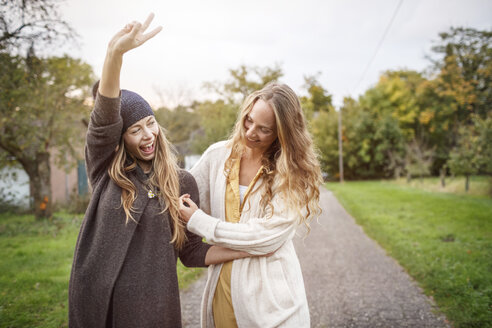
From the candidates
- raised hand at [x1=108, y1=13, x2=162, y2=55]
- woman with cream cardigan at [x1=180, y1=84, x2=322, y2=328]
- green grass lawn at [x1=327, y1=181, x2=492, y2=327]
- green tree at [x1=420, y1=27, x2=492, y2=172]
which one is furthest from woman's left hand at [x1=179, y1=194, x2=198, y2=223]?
green tree at [x1=420, y1=27, x2=492, y2=172]

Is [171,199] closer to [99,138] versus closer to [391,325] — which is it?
[99,138]

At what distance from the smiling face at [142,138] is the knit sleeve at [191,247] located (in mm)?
274

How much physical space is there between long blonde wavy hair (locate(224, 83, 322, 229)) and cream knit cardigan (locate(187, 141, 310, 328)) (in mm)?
82

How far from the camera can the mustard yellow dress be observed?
2.02m

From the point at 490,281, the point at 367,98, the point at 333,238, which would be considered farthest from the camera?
the point at 367,98

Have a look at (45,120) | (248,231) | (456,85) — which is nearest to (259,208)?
(248,231)

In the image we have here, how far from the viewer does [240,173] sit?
2223 millimetres

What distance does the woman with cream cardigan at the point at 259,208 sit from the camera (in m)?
1.89

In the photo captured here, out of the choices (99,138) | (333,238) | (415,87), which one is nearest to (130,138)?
(99,138)

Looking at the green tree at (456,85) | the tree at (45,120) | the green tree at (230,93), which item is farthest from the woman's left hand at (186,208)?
the green tree at (456,85)

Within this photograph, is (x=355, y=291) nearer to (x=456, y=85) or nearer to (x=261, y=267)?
(x=261, y=267)

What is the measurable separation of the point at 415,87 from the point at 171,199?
38321mm

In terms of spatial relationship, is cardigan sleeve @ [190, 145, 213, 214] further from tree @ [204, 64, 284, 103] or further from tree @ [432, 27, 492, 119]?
tree @ [432, 27, 492, 119]

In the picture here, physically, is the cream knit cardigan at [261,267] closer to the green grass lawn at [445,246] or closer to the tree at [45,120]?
the green grass lawn at [445,246]
